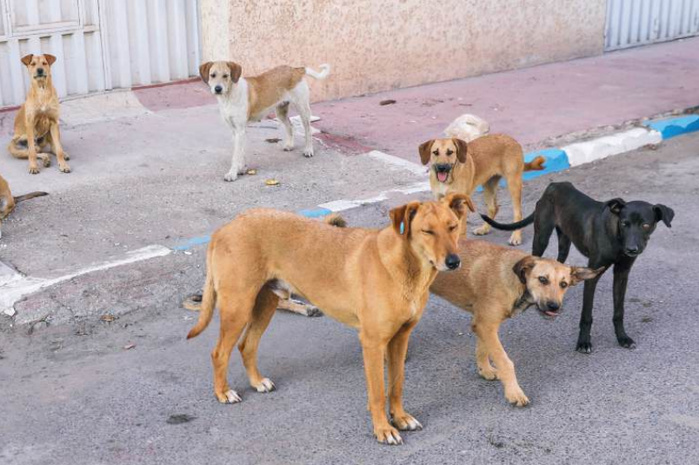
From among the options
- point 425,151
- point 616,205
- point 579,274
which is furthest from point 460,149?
point 579,274

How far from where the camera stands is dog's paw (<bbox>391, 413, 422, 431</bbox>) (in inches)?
214

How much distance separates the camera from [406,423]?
5.44 metres

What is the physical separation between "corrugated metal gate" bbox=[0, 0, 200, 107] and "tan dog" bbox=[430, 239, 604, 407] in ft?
19.8

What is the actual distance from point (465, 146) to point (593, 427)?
2.95 m

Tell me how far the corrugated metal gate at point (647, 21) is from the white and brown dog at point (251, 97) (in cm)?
664

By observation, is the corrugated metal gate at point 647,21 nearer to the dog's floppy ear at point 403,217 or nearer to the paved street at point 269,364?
the paved street at point 269,364

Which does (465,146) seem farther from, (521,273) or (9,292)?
(9,292)

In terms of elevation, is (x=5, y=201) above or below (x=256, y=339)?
above

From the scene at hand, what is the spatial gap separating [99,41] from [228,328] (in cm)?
617

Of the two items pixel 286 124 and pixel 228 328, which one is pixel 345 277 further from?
pixel 286 124

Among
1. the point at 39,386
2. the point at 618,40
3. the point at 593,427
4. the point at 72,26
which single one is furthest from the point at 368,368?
the point at 618,40

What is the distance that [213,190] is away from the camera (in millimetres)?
9062

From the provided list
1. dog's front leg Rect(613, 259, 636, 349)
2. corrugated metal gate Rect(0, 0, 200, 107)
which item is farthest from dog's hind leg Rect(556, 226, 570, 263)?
corrugated metal gate Rect(0, 0, 200, 107)

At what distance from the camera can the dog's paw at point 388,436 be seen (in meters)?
5.28
